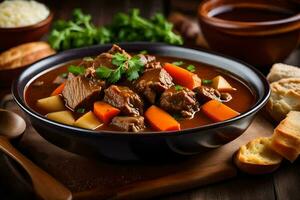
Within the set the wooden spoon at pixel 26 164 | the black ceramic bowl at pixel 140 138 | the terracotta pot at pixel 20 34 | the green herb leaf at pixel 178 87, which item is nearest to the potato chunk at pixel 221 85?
the black ceramic bowl at pixel 140 138

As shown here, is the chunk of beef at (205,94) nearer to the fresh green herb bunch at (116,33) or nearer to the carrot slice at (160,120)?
the carrot slice at (160,120)

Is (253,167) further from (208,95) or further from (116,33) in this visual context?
(116,33)

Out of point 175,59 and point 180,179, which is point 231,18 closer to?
point 175,59

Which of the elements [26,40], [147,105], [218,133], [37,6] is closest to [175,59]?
[147,105]

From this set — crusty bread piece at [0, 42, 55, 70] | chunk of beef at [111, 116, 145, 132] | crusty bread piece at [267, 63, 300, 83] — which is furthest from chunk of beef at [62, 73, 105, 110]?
crusty bread piece at [267, 63, 300, 83]

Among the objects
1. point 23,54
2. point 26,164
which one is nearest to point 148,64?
point 26,164

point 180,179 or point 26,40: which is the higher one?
point 180,179

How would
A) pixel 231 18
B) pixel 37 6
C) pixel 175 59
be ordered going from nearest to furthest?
1. pixel 175 59
2. pixel 231 18
3. pixel 37 6
